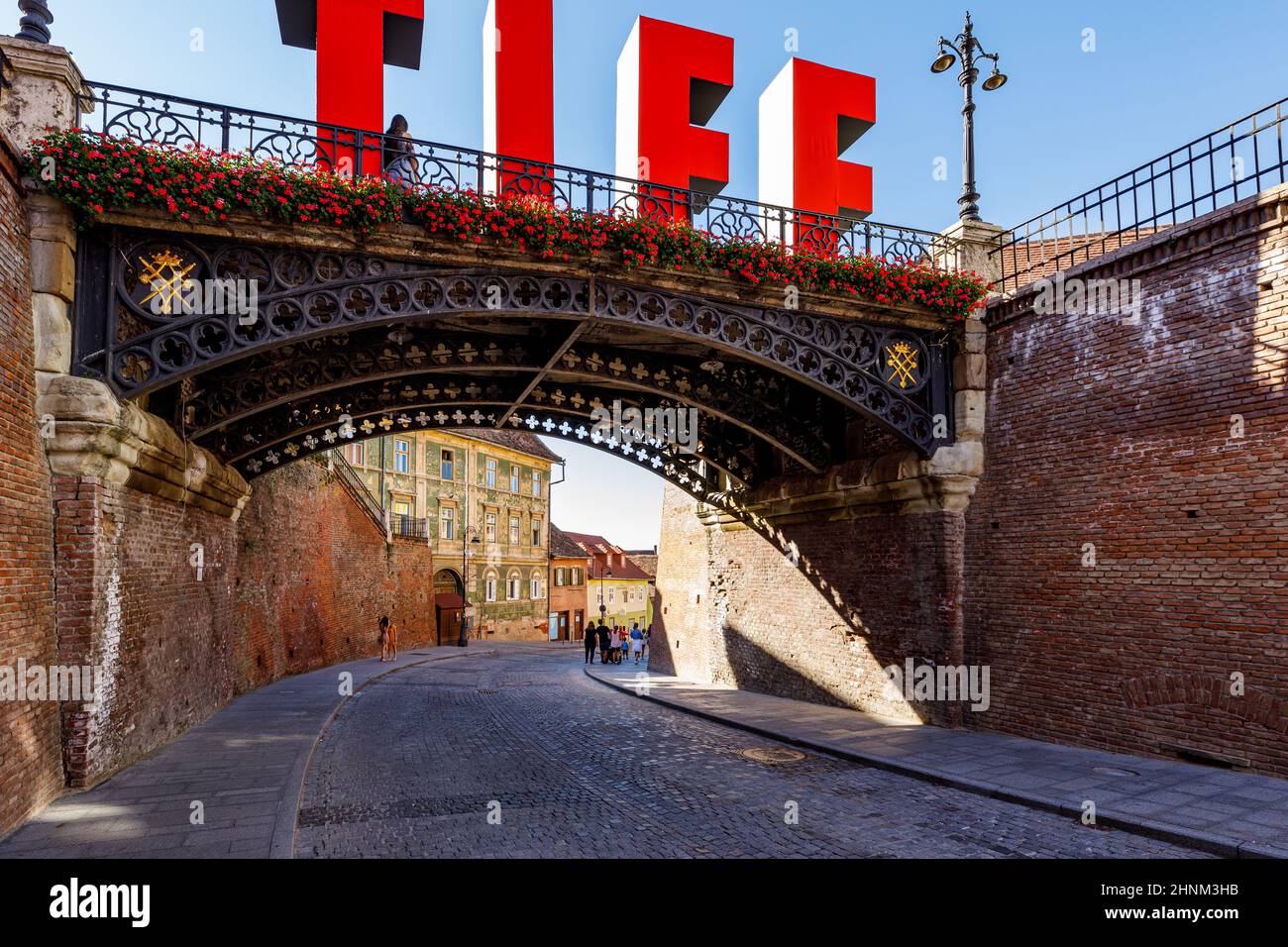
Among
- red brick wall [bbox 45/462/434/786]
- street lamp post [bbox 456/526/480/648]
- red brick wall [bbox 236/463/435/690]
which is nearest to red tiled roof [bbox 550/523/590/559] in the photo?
street lamp post [bbox 456/526/480/648]

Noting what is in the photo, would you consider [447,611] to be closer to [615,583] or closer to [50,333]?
[615,583]

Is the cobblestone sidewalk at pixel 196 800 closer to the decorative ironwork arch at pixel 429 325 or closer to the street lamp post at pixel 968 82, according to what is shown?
the decorative ironwork arch at pixel 429 325

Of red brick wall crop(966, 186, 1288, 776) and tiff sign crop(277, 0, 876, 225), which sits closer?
red brick wall crop(966, 186, 1288, 776)

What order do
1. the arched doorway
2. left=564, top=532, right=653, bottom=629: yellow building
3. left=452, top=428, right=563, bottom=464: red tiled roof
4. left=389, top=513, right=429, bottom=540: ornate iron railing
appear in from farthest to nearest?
left=564, top=532, right=653, bottom=629: yellow building < left=452, top=428, right=563, bottom=464: red tiled roof < the arched doorway < left=389, top=513, right=429, bottom=540: ornate iron railing

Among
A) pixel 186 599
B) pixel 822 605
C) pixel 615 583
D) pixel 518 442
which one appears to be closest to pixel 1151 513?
pixel 822 605

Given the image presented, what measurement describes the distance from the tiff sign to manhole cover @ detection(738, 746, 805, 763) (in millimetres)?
7945

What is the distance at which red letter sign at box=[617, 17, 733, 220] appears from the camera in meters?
12.5

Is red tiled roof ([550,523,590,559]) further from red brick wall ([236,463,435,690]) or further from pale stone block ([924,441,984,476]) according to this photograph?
pale stone block ([924,441,984,476])

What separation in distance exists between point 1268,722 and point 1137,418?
3.77 meters

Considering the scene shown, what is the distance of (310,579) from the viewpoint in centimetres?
2342

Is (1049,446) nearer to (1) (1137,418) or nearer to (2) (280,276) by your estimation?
(1) (1137,418)

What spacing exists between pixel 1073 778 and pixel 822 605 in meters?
7.03

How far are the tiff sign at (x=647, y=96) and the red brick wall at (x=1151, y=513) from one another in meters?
4.27

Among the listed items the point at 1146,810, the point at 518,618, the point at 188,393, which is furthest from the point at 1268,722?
the point at 518,618
